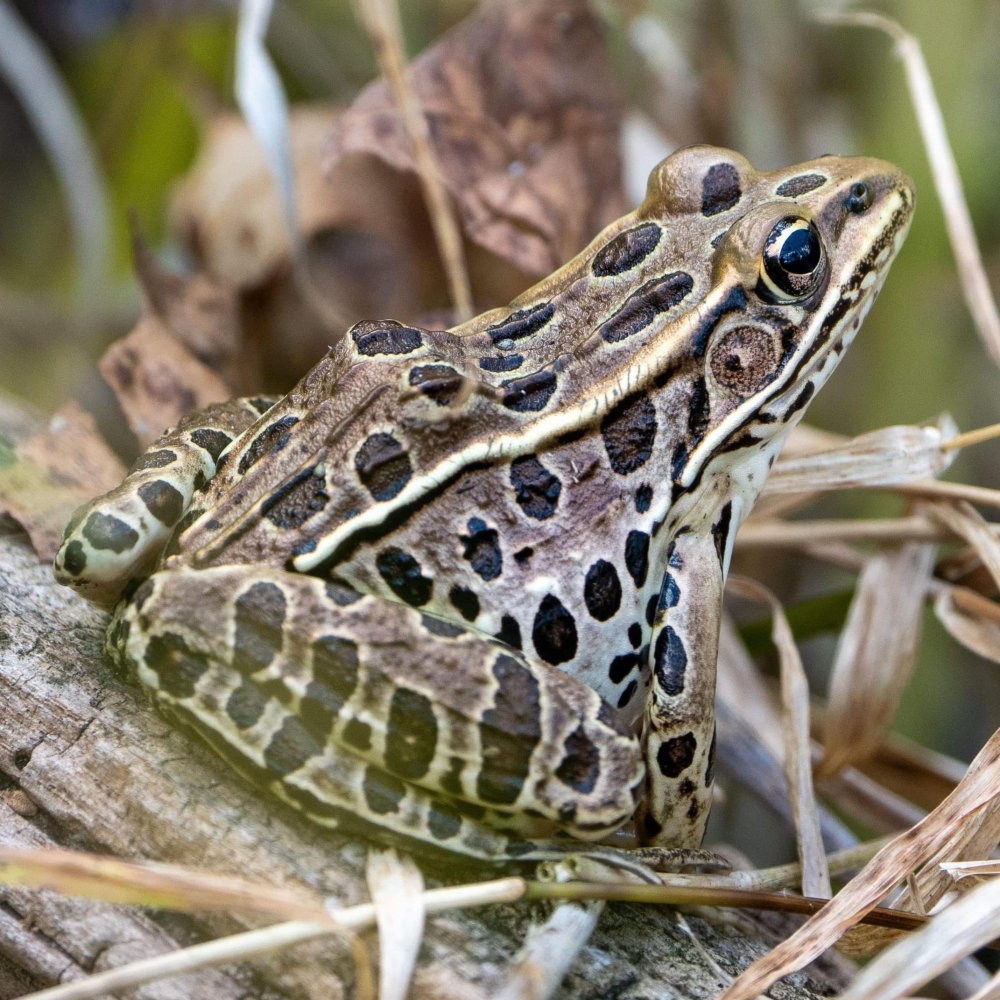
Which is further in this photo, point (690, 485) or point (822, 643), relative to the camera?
point (822, 643)

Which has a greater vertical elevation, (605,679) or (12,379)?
(12,379)

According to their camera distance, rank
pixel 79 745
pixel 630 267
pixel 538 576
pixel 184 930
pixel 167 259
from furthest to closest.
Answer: pixel 167 259, pixel 630 267, pixel 538 576, pixel 79 745, pixel 184 930

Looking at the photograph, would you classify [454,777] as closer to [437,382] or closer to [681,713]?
[681,713]

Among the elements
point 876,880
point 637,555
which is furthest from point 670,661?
point 876,880

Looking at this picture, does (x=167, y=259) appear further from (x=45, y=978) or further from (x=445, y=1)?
(x=45, y=978)

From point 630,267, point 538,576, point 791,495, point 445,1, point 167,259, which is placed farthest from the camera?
point 445,1

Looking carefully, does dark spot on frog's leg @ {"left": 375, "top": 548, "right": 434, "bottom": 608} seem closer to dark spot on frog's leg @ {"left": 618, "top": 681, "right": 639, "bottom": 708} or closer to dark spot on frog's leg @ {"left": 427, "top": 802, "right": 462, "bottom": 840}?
dark spot on frog's leg @ {"left": 427, "top": 802, "right": 462, "bottom": 840}

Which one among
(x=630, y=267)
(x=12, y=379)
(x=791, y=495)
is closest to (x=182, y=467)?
(x=630, y=267)

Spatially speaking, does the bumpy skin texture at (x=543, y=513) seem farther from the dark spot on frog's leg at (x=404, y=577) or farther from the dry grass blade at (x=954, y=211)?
the dry grass blade at (x=954, y=211)

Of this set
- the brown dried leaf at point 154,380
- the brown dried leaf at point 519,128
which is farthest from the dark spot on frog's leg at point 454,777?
the brown dried leaf at point 519,128
